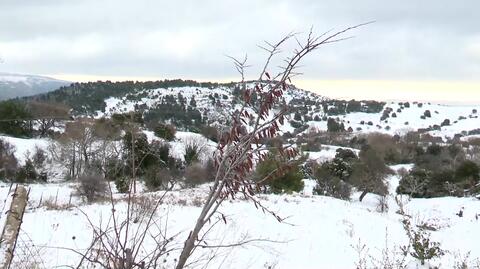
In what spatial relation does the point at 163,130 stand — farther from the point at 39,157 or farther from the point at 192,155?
the point at 39,157

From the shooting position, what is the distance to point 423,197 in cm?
3366

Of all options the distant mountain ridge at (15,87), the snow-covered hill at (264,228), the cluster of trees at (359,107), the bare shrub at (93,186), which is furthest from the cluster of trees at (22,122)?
the cluster of trees at (359,107)

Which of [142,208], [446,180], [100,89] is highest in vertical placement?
[142,208]

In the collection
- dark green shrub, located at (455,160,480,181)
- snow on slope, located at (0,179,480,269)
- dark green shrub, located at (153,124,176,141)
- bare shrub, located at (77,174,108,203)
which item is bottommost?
dark green shrub, located at (455,160,480,181)

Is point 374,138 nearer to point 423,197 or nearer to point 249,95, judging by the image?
point 423,197

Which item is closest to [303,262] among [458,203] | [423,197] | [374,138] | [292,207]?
[292,207]

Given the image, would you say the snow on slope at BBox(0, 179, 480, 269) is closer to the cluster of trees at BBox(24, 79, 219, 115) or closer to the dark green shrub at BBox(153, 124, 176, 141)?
the dark green shrub at BBox(153, 124, 176, 141)

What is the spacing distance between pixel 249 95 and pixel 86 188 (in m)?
19.0

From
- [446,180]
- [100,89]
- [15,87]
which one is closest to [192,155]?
[15,87]

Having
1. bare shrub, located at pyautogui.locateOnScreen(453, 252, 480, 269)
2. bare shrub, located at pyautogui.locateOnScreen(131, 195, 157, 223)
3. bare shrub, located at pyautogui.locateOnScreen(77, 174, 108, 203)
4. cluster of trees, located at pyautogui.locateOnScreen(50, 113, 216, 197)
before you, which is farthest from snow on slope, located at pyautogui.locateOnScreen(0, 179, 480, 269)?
bare shrub, located at pyautogui.locateOnScreen(77, 174, 108, 203)

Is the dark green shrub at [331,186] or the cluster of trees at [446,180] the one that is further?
the cluster of trees at [446,180]

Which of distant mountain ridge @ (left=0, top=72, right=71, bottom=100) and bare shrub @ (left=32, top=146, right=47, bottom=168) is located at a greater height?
distant mountain ridge @ (left=0, top=72, right=71, bottom=100)

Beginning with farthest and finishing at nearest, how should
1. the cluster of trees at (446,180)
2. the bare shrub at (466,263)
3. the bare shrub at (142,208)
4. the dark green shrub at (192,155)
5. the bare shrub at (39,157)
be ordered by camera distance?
1. the bare shrub at (39,157)
2. the cluster of trees at (446,180)
3. the bare shrub at (466,263)
4. the dark green shrub at (192,155)
5. the bare shrub at (142,208)

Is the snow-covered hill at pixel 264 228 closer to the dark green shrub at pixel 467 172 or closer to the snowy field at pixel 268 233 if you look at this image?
the snowy field at pixel 268 233
